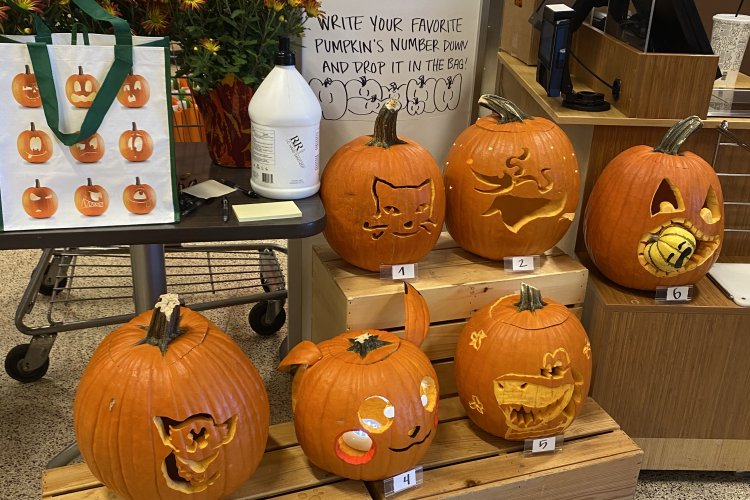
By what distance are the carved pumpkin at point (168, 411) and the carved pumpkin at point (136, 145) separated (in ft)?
0.83

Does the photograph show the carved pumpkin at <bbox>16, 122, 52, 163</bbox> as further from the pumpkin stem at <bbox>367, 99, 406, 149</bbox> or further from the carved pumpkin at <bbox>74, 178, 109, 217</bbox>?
the pumpkin stem at <bbox>367, 99, 406, 149</bbox>

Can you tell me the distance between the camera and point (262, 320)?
2535 millimetres

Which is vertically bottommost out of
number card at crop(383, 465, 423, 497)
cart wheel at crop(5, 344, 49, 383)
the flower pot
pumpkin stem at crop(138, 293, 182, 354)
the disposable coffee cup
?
cart wheel at crop(5, 344, 49, 383)

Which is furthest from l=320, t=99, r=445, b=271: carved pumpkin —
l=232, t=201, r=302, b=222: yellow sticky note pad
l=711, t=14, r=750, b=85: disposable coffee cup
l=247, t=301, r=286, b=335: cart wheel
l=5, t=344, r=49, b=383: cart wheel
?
l=5, t=344, r=49, b=383: cart wheel

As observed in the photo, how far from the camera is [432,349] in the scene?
171cm

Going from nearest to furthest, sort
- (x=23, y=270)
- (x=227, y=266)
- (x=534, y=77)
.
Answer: (x=534, y=77) → (x=227, y=266) → (x=23, y=270)

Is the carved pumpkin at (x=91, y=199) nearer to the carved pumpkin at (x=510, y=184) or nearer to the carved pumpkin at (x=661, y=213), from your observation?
the carved pumpkin at (x=510, y=184)

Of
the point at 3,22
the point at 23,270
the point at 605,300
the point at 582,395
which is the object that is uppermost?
the point at 3,22

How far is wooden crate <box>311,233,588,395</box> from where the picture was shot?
1.60 m

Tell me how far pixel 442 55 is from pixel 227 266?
1.27 meters

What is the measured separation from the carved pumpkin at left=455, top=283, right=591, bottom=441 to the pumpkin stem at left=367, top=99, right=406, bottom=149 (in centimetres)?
41

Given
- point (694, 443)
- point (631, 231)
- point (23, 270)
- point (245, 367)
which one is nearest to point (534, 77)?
point (631, 231)

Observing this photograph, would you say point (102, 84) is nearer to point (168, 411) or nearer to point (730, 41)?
point (168, 411)

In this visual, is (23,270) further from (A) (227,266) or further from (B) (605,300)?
(B) (605,300)
